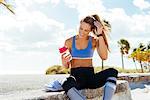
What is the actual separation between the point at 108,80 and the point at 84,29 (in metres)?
0.68

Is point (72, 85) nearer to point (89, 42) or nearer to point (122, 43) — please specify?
point (89, 42)

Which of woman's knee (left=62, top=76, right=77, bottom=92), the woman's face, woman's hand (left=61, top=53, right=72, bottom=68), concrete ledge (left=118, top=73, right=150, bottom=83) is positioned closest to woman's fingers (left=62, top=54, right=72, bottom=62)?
woman's hand (left=61, top=53, right=72, bottom=68)

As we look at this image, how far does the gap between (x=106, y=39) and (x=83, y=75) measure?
20.6 inches

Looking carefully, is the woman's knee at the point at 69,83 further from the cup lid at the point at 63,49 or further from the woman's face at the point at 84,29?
the woman's face at the point at 84,29

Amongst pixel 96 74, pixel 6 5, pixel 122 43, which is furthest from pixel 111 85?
pixel 122 43

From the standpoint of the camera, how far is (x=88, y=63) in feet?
16.8

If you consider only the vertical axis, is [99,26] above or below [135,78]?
above

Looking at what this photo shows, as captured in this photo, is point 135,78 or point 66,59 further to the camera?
point 135,78

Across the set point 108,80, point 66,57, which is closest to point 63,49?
point 66,57

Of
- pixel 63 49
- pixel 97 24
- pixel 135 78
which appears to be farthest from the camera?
pixel 135 78

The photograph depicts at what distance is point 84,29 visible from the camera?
16.5 ft

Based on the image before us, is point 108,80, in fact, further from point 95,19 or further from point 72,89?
point 95,19

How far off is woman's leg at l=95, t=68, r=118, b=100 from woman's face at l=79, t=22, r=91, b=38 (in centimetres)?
51

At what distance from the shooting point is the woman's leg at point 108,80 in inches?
197
